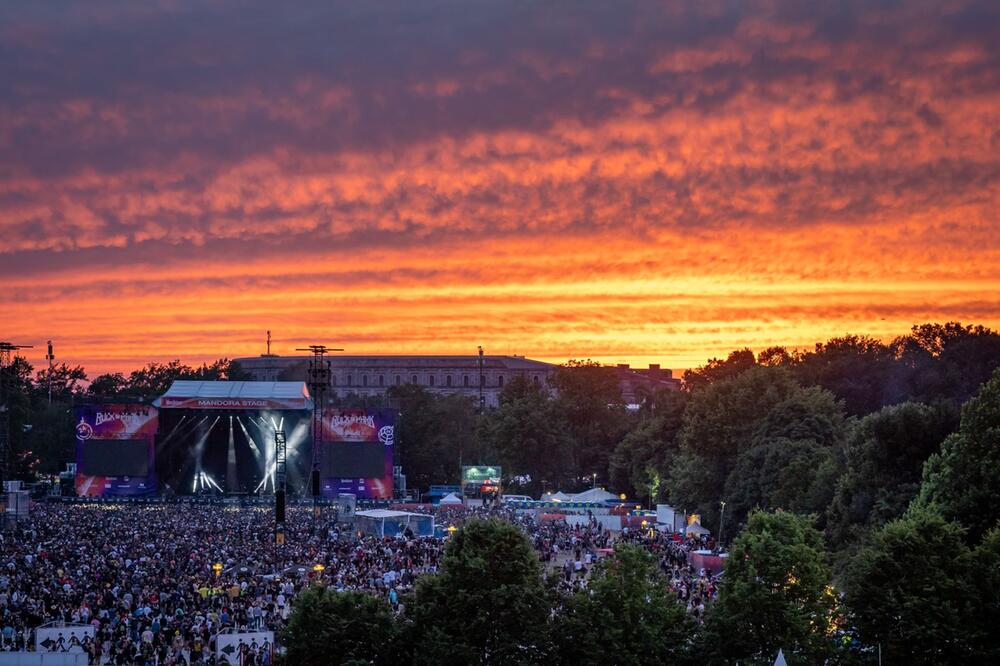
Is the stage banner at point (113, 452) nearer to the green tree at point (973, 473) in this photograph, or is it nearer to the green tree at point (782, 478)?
the green tree at point (782, 478)

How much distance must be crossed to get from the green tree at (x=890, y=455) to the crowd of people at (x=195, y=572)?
6.02 m

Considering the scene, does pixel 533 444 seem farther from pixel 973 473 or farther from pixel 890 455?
pixel 973 473

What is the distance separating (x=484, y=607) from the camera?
84.5 feet

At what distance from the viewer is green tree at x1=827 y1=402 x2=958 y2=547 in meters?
42.3

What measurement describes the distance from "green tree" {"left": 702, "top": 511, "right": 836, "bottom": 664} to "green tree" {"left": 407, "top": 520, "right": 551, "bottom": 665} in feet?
11.9

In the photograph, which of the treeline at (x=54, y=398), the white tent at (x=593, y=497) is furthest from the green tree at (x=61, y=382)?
the white tent at (x=593, y=497)

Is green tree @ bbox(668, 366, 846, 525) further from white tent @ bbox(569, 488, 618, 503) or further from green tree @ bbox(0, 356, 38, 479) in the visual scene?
green tree @ bbox(0, 356, 38, 479)

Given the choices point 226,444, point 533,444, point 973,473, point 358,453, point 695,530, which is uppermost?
point 226,444

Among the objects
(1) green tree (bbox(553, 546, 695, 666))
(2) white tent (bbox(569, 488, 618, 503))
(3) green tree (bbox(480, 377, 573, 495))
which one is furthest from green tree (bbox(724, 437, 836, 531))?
(3) green tree (bbox(480, 377, 573, 495))

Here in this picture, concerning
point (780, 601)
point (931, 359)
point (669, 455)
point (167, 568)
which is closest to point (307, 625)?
point (780, 601)

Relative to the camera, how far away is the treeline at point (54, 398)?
101938 millimetres

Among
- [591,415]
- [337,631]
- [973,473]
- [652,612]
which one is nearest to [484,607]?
[337,631]

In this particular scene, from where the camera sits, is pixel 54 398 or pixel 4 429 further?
pixel 54 398

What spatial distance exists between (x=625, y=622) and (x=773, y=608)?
3.01 metres
